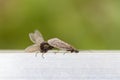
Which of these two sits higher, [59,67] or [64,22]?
[64,22]

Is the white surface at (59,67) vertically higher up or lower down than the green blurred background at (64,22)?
lower down

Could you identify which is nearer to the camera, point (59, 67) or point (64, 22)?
point (59, 67)

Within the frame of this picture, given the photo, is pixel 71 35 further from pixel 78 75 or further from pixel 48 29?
pixel 78 75

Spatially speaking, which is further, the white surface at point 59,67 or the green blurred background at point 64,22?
the green blurred background at point 64,22
